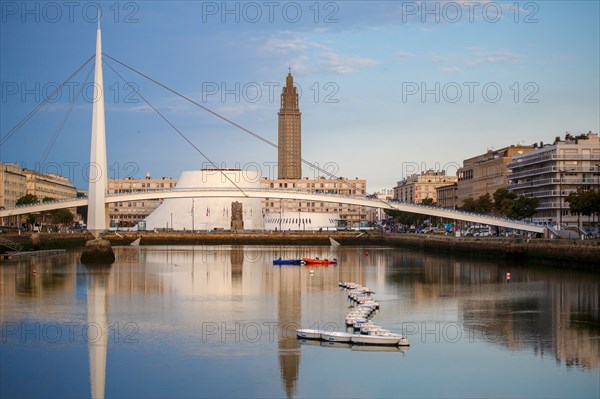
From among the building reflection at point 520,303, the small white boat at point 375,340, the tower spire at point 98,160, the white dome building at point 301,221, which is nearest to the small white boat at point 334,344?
the small white boat at point 375,340

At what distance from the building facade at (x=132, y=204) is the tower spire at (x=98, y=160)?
4779 centimetres

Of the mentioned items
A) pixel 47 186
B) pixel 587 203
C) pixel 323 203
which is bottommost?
pixel 587 203

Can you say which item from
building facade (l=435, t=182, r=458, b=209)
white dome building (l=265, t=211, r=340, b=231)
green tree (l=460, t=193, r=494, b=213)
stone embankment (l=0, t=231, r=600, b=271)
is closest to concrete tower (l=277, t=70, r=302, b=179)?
building facade (l=435, t=182, r=458, b=209)

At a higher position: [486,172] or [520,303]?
[486,172]

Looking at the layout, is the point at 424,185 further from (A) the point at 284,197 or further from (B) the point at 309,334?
(B) the point at 309,334

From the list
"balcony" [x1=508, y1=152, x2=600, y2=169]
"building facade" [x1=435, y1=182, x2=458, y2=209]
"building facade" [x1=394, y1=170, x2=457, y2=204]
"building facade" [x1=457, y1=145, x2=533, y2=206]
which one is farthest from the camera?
"building facade" [x1=394, y1=170, x2=457, y2=204]

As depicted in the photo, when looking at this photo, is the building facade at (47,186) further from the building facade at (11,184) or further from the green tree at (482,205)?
the green tree at (482,205)

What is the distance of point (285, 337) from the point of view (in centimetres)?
1744

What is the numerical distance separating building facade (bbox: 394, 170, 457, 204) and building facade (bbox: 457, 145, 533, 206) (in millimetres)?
19599

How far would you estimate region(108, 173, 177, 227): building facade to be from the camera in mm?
95981

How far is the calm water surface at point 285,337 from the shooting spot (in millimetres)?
13773

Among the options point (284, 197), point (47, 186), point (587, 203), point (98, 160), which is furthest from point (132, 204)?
point (587, 203)

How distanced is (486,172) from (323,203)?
91.6 feet

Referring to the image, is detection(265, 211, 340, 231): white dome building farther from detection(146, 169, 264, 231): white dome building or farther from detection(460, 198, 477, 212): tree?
Answer: detection(460, 198, 477, 212): tree
